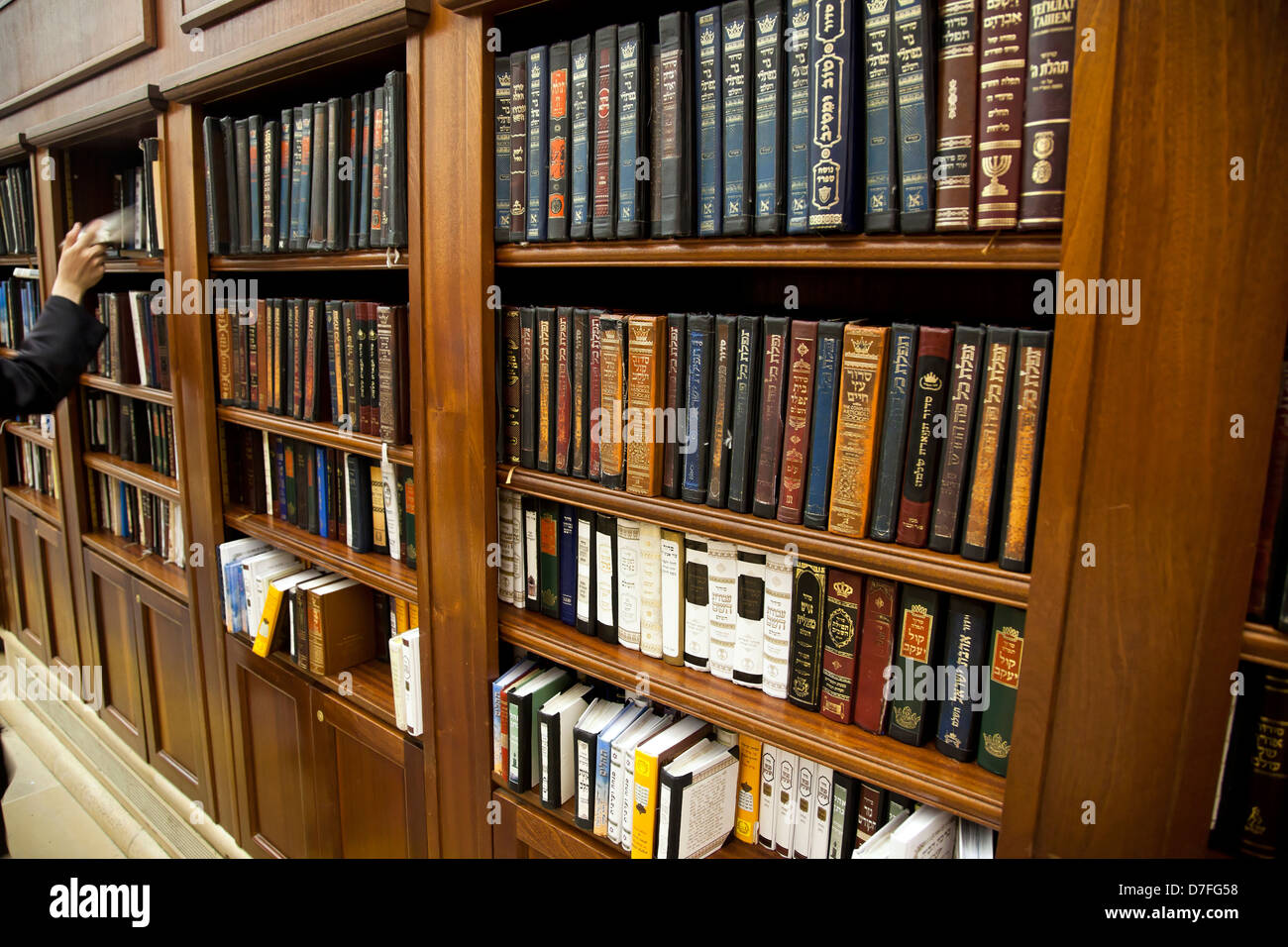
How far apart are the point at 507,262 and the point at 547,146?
199mm

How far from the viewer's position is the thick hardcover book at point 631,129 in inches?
42.6

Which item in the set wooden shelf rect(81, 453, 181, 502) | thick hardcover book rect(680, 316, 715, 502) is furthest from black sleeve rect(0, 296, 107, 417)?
thick hardcover book rect(680, 316, 715, 502)

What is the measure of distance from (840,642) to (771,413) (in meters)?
0.33

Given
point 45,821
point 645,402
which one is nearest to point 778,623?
point 645,402

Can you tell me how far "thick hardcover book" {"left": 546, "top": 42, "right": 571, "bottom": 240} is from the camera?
117 cm

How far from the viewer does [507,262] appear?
129cm

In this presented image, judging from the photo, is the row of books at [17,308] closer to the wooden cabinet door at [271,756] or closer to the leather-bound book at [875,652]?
the wooden cabinet door at [271,756]

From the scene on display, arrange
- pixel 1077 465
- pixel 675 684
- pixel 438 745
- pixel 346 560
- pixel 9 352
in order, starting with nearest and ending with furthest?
pixel 1077 465
pixel 675 684
pixel 438 745
pixel 346 560
pixel 9 352

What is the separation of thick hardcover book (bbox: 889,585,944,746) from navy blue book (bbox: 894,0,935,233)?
0.47 m

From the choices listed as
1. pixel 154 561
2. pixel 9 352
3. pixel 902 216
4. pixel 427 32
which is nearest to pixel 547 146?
pixel 427 32

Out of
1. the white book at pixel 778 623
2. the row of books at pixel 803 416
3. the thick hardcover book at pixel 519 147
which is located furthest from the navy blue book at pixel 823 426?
the thick hardcover book at pixel 519 147

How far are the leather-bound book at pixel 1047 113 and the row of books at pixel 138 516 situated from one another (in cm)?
226

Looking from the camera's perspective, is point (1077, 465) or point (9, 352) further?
point (9, 352)
